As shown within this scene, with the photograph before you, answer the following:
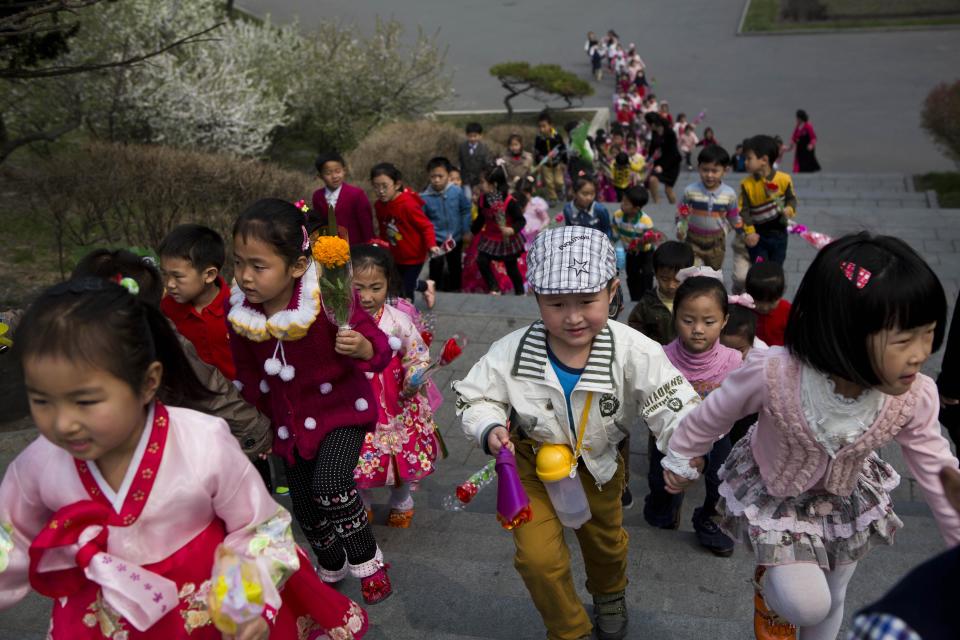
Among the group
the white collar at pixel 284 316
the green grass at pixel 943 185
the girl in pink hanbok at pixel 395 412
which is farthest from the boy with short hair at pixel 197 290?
the green grass at pixel 943 185

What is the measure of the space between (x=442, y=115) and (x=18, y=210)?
14.4 meters

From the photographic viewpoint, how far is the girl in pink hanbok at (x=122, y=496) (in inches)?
85.0

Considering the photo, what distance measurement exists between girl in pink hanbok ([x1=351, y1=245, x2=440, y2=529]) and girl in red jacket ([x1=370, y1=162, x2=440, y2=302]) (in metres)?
3.35

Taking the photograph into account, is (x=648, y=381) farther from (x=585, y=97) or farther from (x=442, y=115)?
(x=585, y=97)

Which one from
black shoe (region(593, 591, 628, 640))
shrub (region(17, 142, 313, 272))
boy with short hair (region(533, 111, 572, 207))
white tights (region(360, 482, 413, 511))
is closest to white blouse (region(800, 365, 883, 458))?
black shoe (region(593, 591, 628, 640))

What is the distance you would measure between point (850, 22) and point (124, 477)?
34728 millimetres

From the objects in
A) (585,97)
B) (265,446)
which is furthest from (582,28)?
→ (265,446)

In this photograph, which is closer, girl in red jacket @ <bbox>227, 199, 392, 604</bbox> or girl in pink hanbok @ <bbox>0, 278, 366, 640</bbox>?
girl in pink hanbok @ <bbox>0, 278, 366, 640</bbox>

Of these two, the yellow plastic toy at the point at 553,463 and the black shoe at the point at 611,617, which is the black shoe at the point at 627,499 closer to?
the black shoe at the point at 611,617

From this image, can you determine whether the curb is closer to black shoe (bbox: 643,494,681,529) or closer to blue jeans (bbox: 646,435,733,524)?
blue jeans (bbox: 646,435,733,524)

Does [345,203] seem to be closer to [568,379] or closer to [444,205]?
[444,205]

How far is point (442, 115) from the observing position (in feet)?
74.9

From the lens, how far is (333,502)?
3.50 metres

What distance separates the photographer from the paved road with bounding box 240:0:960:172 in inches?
870
